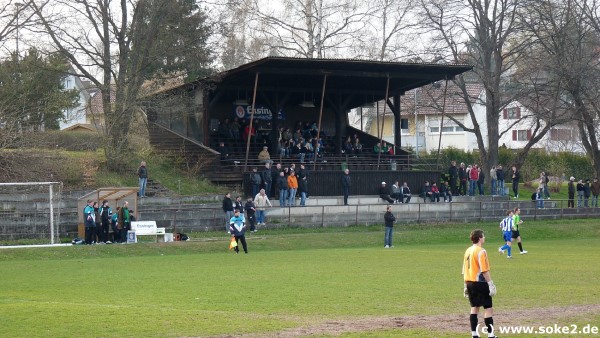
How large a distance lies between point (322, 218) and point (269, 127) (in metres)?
13.0

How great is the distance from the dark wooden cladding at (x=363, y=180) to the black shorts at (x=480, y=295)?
108 ft

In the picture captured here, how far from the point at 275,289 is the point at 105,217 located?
16221 millimetres

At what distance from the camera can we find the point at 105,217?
115 ft

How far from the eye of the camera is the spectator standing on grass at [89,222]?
113 feet

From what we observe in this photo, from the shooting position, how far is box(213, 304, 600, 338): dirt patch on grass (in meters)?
14.6

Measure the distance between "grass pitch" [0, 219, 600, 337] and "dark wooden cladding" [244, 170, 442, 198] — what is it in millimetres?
10618

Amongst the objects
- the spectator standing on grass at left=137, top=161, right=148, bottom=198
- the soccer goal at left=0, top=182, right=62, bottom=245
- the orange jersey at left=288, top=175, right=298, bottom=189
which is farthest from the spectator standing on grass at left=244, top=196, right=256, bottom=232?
the soccer goal at left=0, top=182, right=62, bottom=245

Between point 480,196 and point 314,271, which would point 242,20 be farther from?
point 314,271

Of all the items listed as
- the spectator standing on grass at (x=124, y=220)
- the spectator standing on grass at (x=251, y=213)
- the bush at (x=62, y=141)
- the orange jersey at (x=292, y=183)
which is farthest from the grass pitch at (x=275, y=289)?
the bush at (x=62, y=141)

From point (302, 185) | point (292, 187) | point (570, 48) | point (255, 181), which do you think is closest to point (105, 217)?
point (255, 181)

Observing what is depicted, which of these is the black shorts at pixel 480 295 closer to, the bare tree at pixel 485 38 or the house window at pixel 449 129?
the bare tree at pixel 485 38

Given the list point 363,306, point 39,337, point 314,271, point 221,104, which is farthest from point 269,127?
point 39,337

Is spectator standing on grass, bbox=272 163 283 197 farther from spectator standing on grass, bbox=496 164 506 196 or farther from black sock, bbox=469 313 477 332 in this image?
black sock, bbox=469 313 477 332

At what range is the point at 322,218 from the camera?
4156 cm
